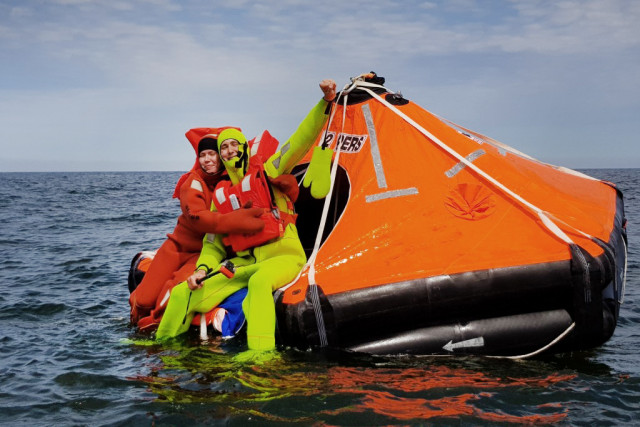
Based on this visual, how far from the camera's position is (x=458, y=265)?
422 cm

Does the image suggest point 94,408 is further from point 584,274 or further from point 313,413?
point 584,274

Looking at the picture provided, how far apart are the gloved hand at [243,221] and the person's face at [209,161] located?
66 centimetres

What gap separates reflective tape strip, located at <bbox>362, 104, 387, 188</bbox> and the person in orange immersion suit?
4.49 ft

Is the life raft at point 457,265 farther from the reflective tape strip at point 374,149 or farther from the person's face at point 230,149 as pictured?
the person's face at point 230,149

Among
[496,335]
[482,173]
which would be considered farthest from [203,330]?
[482,173]

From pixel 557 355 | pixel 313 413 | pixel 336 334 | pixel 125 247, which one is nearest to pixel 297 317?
pixel 336 334

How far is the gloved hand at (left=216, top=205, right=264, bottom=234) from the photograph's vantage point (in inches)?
186

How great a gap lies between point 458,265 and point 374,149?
5.10 feet

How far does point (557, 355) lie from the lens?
14.6 ft

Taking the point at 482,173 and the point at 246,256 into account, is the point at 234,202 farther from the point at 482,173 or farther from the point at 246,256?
the point at 482,173

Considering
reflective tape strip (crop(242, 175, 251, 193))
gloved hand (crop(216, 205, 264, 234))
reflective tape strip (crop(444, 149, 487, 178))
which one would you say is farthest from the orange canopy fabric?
reflective tape strip (crop(242, 175, 251, 193))

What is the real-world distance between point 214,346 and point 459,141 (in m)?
2.70

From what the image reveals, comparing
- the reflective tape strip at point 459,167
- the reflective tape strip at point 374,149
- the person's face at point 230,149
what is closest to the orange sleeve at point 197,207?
the person's face at point 230,149

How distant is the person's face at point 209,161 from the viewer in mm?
5301
